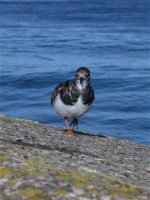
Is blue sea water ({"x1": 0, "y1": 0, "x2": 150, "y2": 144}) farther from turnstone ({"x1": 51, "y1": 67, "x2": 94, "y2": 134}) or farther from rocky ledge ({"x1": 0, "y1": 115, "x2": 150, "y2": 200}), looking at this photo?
rocky ledge ({"x1": 0, "y1": 115, "x2": 150, "y2": 200})

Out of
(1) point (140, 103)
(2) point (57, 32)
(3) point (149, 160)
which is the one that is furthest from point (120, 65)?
(3) point (149, 160)

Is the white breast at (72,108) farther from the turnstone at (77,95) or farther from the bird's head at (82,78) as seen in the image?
the bird's head at (82,78)

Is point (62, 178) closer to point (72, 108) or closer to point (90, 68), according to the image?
point (72, 108)

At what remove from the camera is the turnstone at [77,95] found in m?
12.2

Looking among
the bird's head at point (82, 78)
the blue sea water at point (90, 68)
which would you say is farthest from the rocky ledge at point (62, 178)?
the blue sea water at point (90, 68)

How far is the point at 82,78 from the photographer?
1219 cm

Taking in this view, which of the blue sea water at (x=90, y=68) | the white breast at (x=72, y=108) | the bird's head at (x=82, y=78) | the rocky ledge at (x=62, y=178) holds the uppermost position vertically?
the blue sea water at (x=90, y=68)

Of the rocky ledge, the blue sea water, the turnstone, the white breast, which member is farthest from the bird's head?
the blue sea water

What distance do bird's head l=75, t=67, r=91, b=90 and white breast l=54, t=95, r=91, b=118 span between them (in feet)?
0.89

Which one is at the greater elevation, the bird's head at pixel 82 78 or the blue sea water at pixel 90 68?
the blue sea water at pixel 90 68

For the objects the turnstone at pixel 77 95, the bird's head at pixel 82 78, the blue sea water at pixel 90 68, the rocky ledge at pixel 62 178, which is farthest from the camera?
the blue sea water at pixel 90 68

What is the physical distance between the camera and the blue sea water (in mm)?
30859

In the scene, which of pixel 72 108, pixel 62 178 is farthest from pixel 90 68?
pixel 62 178

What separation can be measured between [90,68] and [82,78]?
3453 centimetres
